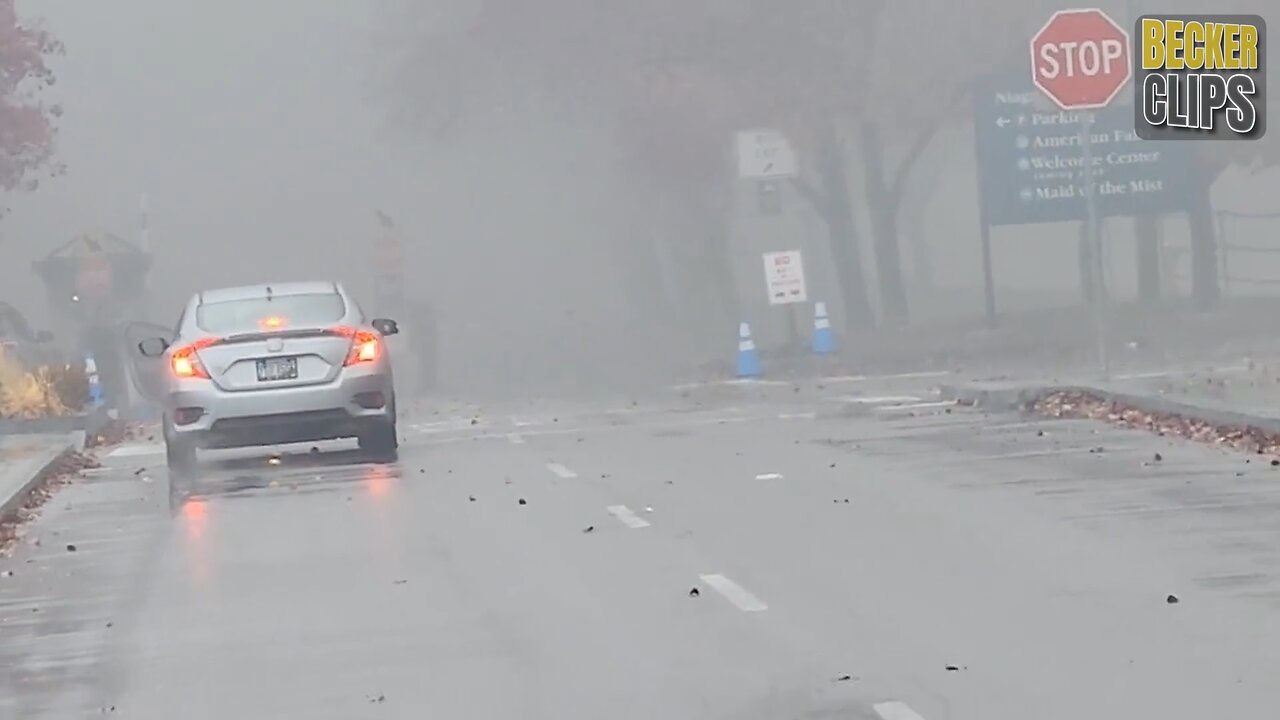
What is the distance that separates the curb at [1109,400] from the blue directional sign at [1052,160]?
10071 millimetres

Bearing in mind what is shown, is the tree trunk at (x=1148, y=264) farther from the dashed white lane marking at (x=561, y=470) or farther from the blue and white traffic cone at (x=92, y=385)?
the dashed white lane marking at (x=561, y=470)

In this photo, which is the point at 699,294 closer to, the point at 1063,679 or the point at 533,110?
the point at 533,110

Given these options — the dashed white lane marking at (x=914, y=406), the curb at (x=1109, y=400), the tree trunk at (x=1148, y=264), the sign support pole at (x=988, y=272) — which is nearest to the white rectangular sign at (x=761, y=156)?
the sign support pole at (x=988, y=272)

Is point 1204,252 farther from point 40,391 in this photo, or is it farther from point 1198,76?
point 40,391

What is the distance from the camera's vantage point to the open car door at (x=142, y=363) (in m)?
40.1

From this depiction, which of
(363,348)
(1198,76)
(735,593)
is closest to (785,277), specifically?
(1198,76)

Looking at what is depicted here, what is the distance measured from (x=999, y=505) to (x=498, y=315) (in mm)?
67604

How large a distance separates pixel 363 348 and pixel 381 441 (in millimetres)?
920

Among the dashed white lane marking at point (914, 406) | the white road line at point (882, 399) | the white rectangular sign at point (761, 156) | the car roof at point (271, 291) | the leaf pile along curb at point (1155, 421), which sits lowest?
the white road line at point (882, 399)

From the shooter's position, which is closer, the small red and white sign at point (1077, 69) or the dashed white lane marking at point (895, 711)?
the dashed white lane marking at point (895, 711)

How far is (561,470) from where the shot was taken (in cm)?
2036

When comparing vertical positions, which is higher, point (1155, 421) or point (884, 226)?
point (884, 226)

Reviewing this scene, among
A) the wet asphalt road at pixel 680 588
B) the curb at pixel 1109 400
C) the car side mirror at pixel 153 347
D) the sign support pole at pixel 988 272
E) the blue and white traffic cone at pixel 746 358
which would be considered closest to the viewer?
the wet asphalt road at pixel 680 588

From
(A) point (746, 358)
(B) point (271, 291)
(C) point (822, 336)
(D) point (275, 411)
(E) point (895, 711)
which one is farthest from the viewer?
(C) point (822, 336)
